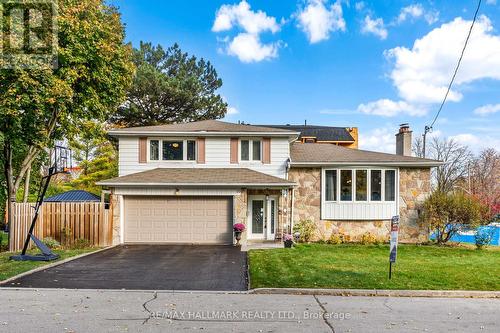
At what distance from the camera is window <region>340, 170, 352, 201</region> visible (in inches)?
695

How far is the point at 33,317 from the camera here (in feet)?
20.8

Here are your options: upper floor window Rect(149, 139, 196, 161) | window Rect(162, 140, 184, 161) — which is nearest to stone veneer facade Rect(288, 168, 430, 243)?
upper floor window Rect(149, 139, 196, 161)

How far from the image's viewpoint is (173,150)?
18531mm

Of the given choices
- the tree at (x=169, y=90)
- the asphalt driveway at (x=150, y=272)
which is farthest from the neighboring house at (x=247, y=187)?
the tree at (x=169, y=90)

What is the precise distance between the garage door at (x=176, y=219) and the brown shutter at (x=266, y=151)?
2.78 meters

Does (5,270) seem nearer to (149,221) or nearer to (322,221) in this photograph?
(149,221)

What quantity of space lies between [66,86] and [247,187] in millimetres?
8519

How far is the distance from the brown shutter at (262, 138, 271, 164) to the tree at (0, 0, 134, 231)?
7785mm

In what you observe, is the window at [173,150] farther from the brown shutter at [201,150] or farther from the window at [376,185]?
the window at [376,185]

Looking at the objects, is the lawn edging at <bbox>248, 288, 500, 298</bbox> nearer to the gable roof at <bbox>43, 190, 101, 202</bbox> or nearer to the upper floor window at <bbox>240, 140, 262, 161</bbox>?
the upper floor window at <bbox>240, 140, 262, 161</bbox>

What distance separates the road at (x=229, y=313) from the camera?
6.02m

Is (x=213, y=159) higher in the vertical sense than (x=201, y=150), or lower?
lower

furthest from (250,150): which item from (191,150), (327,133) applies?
(327,133)

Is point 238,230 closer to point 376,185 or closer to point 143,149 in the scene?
point 143,149
